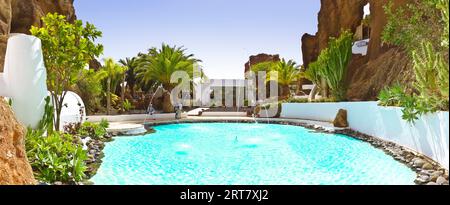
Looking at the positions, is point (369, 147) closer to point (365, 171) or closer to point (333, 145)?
point (333, 145)

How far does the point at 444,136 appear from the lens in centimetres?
636

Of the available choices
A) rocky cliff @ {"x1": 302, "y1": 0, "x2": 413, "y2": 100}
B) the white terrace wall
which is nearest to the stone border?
the white terrace wall

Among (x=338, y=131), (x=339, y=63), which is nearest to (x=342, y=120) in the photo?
(x=338, y=131)

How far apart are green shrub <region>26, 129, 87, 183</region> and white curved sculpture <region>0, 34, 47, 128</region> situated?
1.09 metres

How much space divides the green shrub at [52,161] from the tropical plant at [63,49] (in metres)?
3.87

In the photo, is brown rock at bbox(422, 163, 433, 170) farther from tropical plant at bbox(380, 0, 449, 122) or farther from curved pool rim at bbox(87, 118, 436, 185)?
tropical plant at bbox(380, 0, 449, 122)

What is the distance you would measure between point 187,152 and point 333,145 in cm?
563

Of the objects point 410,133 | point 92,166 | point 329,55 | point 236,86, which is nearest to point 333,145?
point 410,133

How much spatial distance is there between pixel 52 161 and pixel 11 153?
64.0 inches

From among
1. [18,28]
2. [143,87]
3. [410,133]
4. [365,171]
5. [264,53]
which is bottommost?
[365,171]

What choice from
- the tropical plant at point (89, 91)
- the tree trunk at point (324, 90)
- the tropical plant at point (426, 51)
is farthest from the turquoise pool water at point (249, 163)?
the tree trunk at point (324, 90)

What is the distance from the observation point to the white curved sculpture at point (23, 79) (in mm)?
8055

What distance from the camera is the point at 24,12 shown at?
872 inches

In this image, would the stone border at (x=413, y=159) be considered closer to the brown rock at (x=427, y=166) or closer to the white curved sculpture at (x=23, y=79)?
the brown rock at (x=427, y=166)
